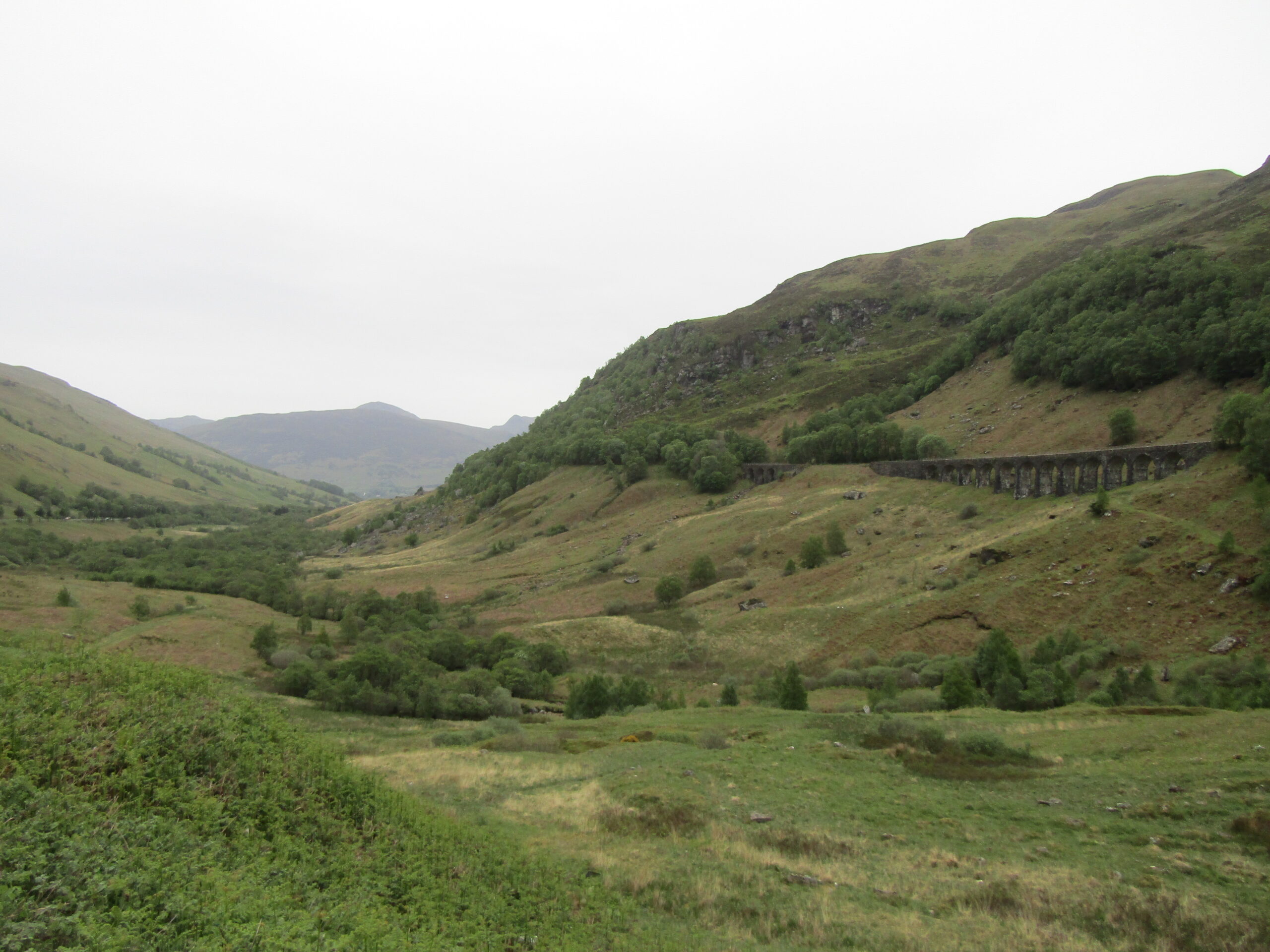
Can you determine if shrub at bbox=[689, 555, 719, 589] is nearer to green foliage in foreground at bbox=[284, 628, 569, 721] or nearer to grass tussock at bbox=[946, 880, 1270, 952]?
green foliage in foreground at bbox=[284, 628, 569, 721]

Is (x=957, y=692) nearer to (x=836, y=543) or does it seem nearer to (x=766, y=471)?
(x=836, y=543)

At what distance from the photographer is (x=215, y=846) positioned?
30.2 ft

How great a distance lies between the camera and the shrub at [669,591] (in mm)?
73000

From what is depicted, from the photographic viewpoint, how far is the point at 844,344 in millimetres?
175500

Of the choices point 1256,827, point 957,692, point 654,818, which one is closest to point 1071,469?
point 957,692

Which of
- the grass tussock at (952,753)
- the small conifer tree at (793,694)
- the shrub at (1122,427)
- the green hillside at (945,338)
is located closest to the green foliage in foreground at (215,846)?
the grass tussock at (952,753)

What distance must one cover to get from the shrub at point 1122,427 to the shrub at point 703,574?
46.6m

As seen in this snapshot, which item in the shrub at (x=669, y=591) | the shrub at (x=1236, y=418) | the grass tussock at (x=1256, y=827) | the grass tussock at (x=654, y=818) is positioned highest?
the shrub at (x=1236, y=418)

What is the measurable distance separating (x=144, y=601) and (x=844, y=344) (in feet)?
→ 521

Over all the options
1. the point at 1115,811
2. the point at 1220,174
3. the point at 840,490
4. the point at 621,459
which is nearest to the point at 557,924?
the point at 1115,811

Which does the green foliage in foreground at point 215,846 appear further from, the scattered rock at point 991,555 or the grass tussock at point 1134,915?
the scattered rock at point 991,555

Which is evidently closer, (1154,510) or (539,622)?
(1154,510)

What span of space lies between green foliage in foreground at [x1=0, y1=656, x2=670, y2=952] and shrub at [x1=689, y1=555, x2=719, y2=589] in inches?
2433

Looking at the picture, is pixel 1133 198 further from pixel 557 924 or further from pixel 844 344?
pixel 557 924
